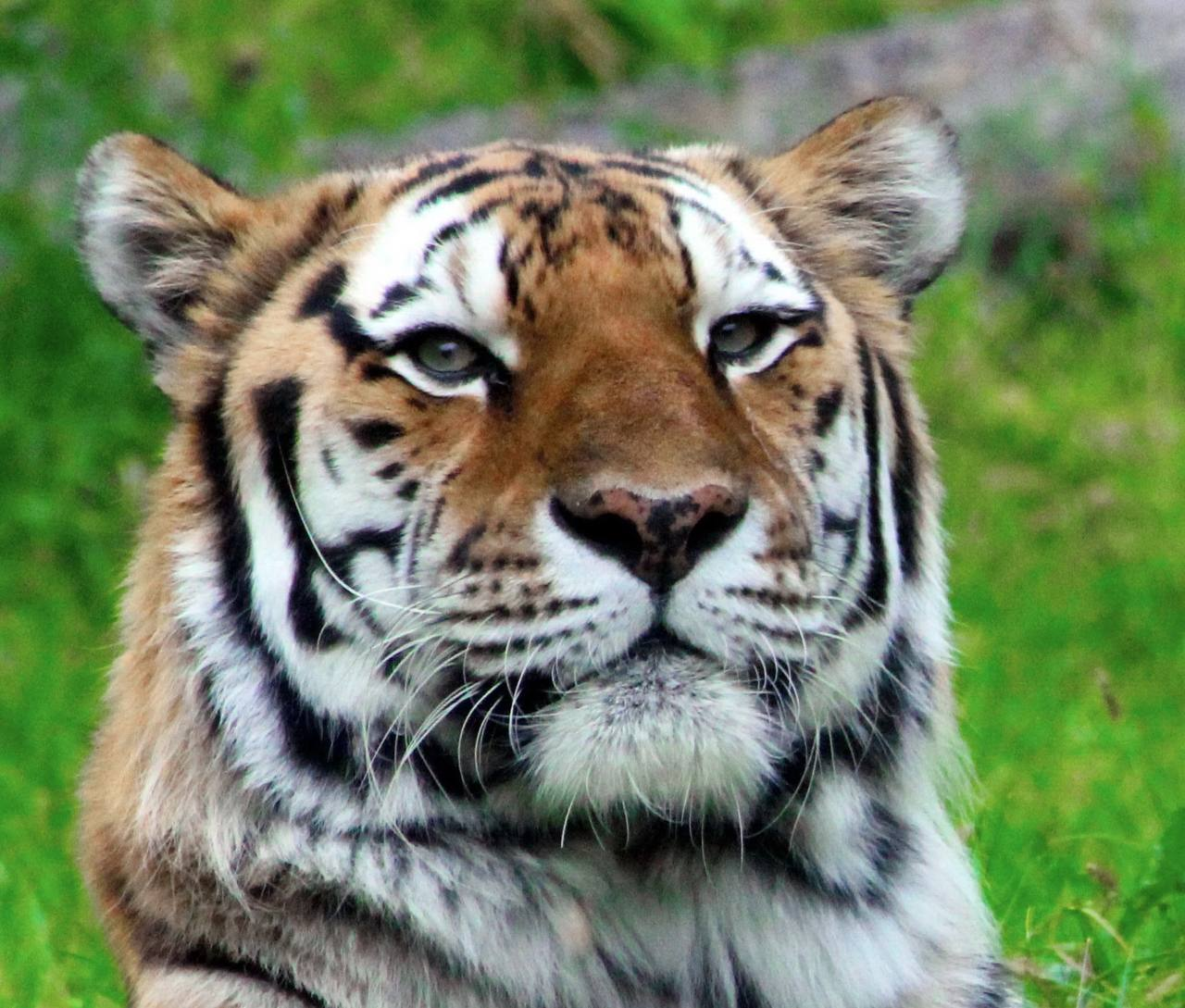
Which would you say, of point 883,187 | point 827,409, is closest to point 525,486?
point 827,409

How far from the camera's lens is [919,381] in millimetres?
6512

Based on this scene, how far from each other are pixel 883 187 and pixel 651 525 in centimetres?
102

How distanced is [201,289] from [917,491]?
105 centimetres

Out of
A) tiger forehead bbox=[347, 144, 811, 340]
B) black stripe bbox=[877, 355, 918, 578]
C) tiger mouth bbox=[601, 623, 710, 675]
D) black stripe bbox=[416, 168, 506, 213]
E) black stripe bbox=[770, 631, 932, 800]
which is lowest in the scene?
black stripe bbox=[770, 631, 932, 800]

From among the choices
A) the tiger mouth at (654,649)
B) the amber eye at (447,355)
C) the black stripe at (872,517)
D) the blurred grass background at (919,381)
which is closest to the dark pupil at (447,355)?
the amber eye at (447,355)

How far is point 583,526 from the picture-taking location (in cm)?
242

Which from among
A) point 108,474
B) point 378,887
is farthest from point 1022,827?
point 108,474

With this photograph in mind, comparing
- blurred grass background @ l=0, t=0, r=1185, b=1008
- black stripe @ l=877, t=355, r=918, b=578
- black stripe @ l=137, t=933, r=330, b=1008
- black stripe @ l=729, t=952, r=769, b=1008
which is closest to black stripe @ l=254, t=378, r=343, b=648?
black stripe @ l=137, t=933, r=330, b=1008

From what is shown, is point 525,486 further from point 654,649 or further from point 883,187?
point 883,187

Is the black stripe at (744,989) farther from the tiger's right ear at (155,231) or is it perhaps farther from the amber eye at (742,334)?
the tiger's right ear at (155,231)

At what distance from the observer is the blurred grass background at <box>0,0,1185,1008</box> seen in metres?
4.09

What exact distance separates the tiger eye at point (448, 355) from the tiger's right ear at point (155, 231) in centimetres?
45

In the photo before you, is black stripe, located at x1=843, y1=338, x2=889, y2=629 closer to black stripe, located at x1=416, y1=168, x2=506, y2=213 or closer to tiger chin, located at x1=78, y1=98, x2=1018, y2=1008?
tiger chin, located at x1=78, y1=98, x2=1018, y2=1008

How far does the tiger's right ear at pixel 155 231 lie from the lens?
2951 millimetres
